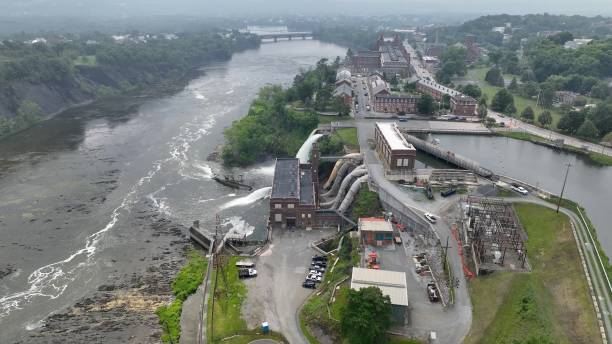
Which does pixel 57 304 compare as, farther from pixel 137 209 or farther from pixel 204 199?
pixel 204 199

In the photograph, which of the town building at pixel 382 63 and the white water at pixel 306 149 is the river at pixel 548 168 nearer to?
the white water at pixel 306 149

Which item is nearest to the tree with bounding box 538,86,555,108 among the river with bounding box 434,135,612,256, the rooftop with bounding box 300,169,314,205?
the river with bounding box 434,135,612,256

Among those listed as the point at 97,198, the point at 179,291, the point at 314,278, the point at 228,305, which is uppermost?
the point at 314,278

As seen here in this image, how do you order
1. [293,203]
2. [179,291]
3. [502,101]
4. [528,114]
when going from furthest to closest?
1. [502,101]
2. [528,114]
3. [293,203]
4. [179,291]

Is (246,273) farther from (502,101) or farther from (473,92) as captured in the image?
(473,92)

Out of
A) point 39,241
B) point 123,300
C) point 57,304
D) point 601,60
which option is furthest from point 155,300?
point 601,60

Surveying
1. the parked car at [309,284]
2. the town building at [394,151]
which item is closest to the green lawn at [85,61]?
the town building at [394,151]

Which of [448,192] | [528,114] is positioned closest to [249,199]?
[448,192]

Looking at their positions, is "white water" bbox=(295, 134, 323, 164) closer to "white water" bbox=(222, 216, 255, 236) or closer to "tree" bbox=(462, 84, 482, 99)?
"white water" bbox=(222, 216, 255, 236)
